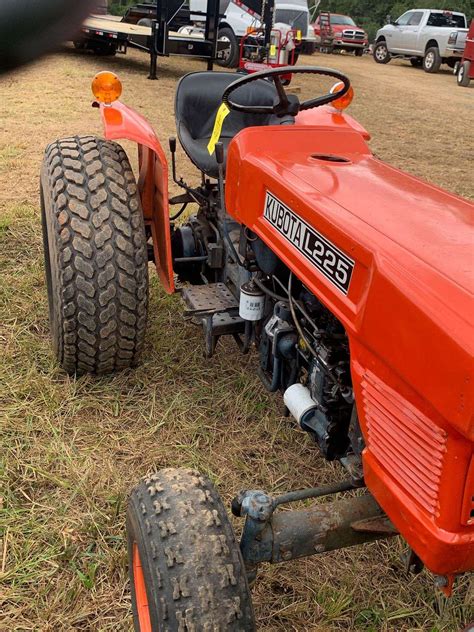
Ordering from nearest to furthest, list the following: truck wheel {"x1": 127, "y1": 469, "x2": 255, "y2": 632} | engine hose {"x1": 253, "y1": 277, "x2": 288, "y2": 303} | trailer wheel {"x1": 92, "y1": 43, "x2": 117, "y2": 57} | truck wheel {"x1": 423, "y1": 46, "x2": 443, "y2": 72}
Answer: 1. truck wheel {"x1": 127, "y1": 469, "x2": 255, "y2": 632}
2. engine hose {"x1": 253, "y1": 277, "x2": 288, "y2": 303}
3. trailer wheel {"x1": 92, "y1": 43, "x2": 117, "y2": 57}
4. truck wheel {"x1": 423, "y1": 46, "x2": 443, "y2": 72}

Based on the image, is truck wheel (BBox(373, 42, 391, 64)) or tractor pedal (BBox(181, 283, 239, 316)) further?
truck wheel (BBox(373, 42, 391, 64))

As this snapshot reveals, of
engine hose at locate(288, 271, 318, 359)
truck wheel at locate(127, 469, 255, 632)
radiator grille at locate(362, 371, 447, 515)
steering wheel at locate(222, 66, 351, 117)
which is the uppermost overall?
steering wheel at locate(222, 66, 351, 117)

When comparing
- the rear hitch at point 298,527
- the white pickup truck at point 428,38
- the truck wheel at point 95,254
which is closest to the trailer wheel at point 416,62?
the white pickup truck at point 428,38

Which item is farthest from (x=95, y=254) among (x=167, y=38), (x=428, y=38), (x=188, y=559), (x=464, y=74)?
(x=428, y=38)

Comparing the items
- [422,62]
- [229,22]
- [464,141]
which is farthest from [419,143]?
[422,62]

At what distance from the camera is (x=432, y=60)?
18.2 m

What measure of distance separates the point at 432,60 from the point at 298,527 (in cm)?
1902

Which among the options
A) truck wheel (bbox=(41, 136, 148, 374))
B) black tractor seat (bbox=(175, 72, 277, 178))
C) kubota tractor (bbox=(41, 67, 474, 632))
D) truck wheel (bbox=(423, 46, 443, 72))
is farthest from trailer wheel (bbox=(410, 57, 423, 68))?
truck wheel (bbox=(41, 136, 148, 374))

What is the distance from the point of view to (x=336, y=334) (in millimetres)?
1755

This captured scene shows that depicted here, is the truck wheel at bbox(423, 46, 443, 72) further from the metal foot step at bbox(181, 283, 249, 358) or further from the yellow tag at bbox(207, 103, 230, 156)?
the metal foot step at bbox(181, 283, 249, 358)

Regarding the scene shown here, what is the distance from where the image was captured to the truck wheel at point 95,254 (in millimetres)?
2391

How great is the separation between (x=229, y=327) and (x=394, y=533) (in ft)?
3.65

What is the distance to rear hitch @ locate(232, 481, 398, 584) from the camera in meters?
1.52

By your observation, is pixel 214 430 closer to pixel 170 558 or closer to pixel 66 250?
pixel 66 250
